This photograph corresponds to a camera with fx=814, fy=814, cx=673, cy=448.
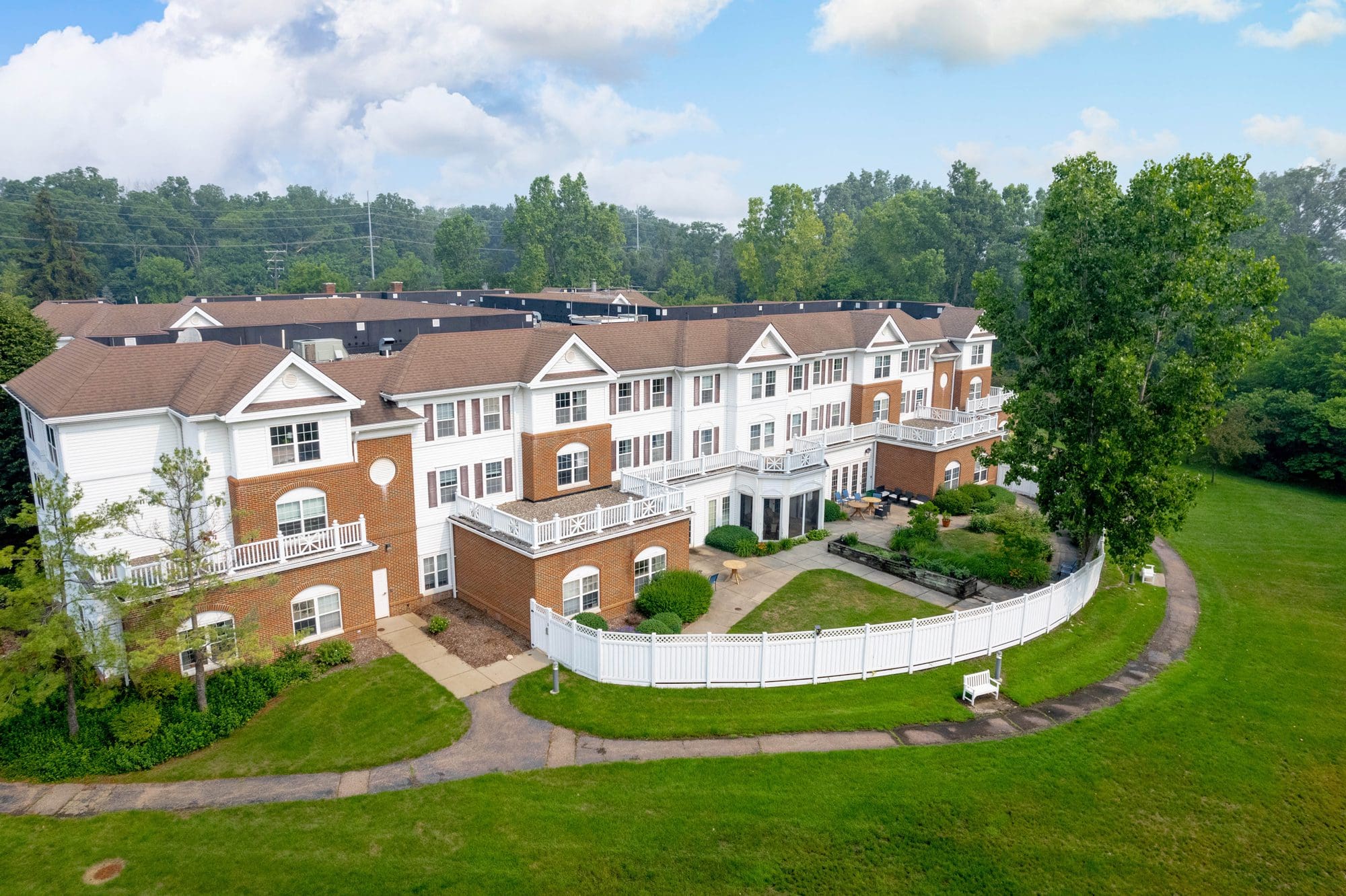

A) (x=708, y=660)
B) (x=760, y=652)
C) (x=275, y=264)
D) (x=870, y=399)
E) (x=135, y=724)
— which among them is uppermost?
(x=275, y=264)

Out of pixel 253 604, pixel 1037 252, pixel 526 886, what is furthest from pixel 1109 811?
pixel 253 604

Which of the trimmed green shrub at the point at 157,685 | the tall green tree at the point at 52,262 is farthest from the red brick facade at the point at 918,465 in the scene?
the tall green tree at the point at 52,262

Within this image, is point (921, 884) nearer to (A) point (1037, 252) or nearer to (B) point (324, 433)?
(B) point (324, 433)

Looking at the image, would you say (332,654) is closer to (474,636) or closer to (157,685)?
(474,636)

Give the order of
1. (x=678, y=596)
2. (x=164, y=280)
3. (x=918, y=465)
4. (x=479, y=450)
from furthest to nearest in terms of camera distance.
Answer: (x=164, y=280) → (x=918, y=465) → (x=479, y=450) → (x=678, y=596)

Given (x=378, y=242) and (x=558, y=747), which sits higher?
(x=378, y=242)

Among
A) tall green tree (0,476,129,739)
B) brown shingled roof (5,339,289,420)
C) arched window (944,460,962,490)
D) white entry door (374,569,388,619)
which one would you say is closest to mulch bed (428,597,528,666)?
white entry door (374,569,388,619)

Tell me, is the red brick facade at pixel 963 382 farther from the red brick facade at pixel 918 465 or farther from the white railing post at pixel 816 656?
the white railing post at pixel 816 656

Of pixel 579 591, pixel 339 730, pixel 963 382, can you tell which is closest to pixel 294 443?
pixel 339 730
